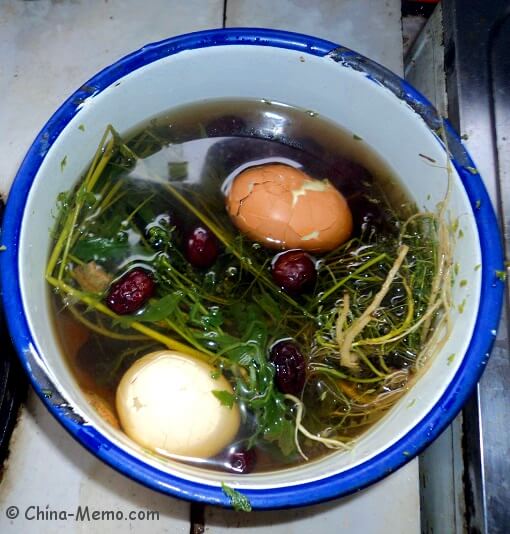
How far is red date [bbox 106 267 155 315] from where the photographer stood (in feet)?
2.26

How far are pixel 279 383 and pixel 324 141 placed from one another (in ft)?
1.06

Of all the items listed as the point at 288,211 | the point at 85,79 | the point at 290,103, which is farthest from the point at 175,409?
the point at 85,79

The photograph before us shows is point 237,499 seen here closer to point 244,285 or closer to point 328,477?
point 328,477

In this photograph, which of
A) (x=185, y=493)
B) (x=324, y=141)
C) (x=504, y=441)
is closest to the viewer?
(x=185, y=493)

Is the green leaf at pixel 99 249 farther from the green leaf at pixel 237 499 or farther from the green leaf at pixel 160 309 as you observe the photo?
the green leaf at pixel 237 499

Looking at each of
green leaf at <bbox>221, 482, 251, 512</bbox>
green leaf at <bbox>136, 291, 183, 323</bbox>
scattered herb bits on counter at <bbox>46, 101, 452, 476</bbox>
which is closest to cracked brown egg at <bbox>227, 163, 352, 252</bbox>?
scattered herb bits on counter at <bbox>46, 101, 452, 476</bbox>

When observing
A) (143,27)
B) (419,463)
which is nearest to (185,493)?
(419,463)

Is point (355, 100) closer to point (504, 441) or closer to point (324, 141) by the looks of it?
Result: point (324, 141)

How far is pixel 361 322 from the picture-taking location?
65 centimetres

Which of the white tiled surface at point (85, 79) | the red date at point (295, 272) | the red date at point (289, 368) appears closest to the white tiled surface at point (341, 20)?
the white tiled surface at point (85, 79)

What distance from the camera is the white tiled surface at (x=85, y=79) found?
0.76 m

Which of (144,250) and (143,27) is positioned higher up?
(143,27)

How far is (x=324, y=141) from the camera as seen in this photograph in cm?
78

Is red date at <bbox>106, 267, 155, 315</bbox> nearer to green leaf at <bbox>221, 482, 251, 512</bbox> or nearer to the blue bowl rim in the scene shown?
the blue bowl rim
